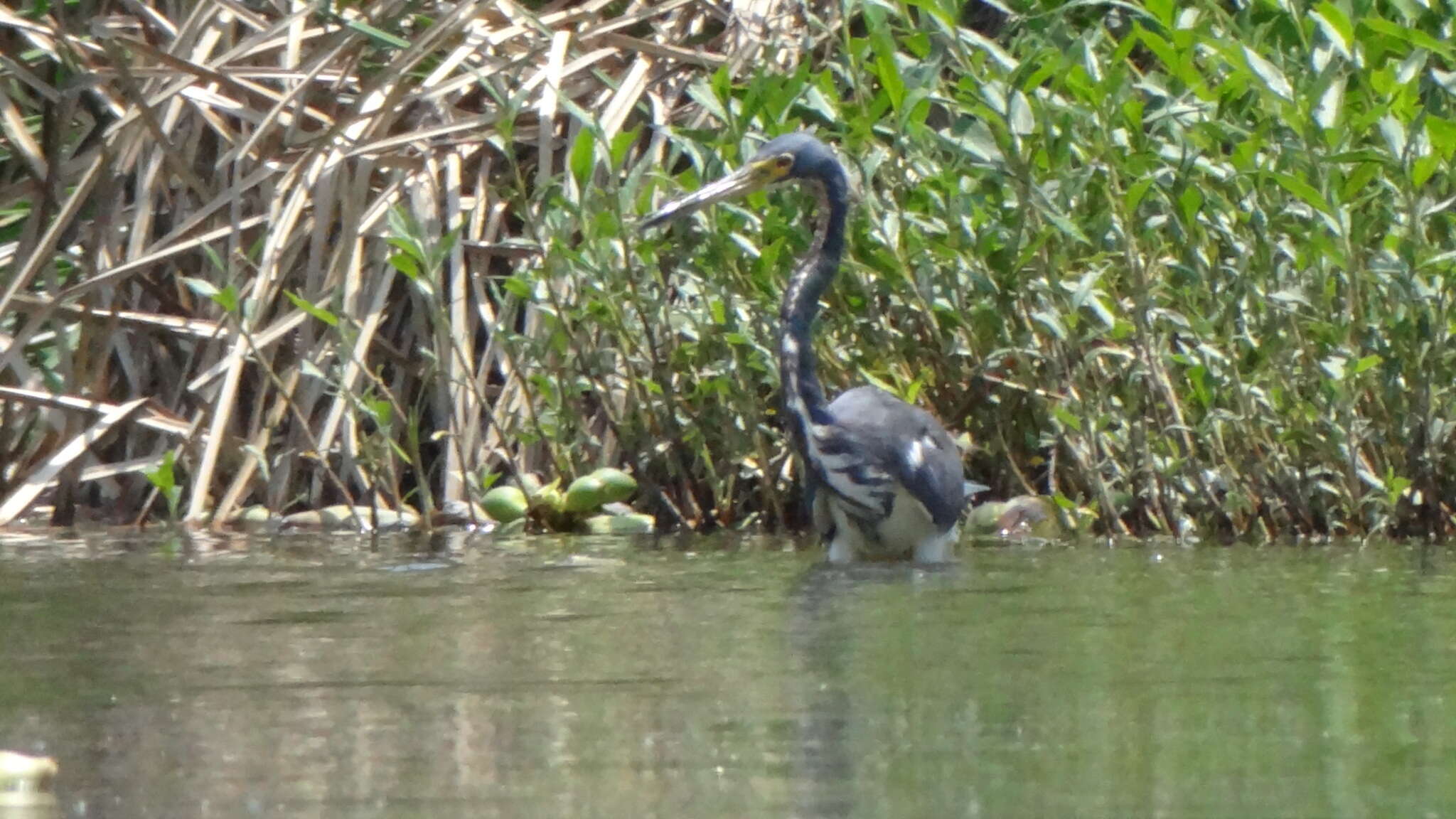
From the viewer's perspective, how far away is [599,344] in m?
7.06

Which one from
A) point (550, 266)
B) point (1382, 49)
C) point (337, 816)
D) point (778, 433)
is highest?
point (1382, 49)

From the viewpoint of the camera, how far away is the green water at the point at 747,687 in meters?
2.97

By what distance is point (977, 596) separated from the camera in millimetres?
5070

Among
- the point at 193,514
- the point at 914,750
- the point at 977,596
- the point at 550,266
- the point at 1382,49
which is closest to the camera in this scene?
the point at 914,750

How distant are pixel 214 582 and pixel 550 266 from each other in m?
1.53

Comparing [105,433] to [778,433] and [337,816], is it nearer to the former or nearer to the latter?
[778,433]

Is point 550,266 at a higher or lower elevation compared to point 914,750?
higher

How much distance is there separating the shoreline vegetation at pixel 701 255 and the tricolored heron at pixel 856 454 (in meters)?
0.20

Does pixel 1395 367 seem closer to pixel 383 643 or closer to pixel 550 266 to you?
pixel 550 266

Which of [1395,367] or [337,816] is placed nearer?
[337,816]

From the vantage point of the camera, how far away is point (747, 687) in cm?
380

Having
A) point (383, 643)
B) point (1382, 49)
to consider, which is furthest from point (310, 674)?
point (1382, 49)

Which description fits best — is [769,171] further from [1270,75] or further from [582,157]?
[1270,75]

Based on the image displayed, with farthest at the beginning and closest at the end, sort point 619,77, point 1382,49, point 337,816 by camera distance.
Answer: point 619,77
point 1382,49
point 337,816
